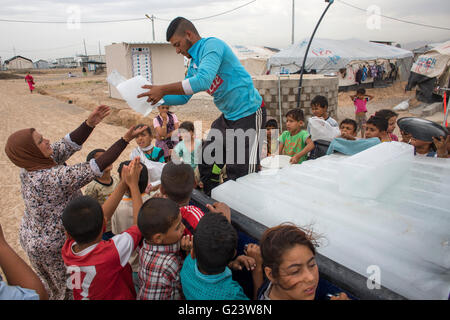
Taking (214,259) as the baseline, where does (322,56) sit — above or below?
above

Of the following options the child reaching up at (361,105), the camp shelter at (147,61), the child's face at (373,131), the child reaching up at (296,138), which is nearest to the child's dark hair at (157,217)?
the child reaching up at (296,138)

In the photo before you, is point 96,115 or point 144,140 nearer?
point 96,115

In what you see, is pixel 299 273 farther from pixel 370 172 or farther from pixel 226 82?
pixel 226 82

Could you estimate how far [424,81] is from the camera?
12500mm

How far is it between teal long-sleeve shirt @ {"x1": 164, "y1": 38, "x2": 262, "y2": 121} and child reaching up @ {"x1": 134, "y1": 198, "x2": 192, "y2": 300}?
1111mm

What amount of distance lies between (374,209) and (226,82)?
1.47 meters

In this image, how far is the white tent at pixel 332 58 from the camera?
52.1ft

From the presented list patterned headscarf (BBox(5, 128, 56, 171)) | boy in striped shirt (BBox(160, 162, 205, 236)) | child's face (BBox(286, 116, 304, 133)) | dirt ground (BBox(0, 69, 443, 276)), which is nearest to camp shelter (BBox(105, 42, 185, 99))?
dirt ground (BBox(0, 69, 443, 276))

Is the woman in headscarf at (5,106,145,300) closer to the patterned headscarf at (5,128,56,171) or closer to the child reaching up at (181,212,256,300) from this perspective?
the patterned headscarf at (5,128,56,171)

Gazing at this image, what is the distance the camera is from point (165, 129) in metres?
4.49

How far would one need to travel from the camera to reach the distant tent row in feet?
34.7

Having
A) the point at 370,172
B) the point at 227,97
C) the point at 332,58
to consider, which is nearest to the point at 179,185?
the point at 227,97

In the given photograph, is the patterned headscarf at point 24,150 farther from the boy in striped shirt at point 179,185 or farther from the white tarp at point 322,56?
the white tarp at point 322,56

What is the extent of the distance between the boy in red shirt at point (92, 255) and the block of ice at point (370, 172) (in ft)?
3.89
